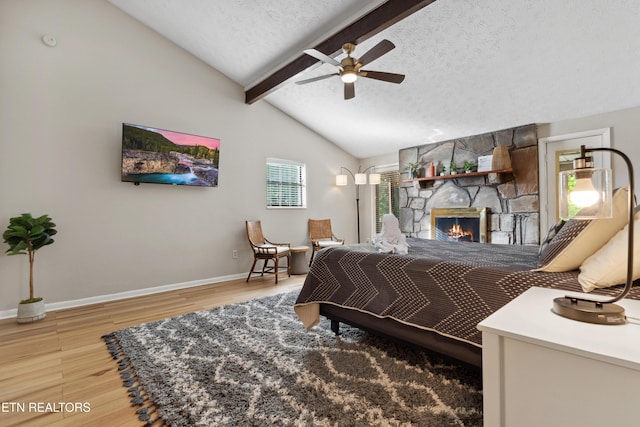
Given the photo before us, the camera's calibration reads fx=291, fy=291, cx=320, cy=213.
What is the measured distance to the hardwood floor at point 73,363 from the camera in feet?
4.82

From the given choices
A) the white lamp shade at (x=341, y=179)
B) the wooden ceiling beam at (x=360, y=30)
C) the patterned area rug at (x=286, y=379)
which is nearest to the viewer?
the patterned area rug at (x=286, y=379)

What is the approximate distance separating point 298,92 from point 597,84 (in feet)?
12.1

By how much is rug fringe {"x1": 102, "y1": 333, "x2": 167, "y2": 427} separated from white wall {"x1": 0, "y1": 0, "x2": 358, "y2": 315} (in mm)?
1518

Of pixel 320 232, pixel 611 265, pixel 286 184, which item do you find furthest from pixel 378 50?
pixel 320 232

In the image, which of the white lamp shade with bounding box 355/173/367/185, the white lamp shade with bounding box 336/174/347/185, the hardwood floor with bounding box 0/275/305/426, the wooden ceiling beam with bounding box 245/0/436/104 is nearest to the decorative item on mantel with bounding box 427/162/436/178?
the white lamp shade with bounding box 355/173/367/185

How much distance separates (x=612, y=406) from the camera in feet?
2.31

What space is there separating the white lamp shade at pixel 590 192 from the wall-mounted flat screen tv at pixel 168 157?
398 centimetres

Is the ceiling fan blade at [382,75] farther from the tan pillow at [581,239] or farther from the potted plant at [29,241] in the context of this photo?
the potted plant at [29,241]

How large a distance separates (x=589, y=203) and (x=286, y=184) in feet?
14.8

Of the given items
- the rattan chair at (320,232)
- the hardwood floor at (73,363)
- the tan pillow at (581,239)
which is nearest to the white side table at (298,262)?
the rattan chair at (320,232)

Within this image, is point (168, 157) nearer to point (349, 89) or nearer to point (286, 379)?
point (349, 89)

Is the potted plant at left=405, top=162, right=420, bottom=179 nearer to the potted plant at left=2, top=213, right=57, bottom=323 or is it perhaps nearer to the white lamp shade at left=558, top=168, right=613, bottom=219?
the white lamp shade at left=558, top=168, right=613, bottom=219

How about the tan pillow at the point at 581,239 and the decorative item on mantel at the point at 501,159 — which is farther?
the decorative item on mantel at the point at 501,159

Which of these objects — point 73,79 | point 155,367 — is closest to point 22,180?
point 73,79
